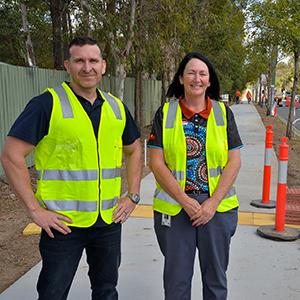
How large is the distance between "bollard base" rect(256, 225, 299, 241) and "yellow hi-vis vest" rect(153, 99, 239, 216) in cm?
240

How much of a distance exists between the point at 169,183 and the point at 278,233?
276 cm

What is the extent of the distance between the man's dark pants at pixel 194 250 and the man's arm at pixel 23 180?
2.36ft

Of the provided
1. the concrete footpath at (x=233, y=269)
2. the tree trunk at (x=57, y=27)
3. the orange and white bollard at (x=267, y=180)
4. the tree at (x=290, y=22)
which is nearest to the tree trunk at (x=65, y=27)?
the tree trunk at (x=57, y=27)

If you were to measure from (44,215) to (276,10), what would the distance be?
40.3 feet

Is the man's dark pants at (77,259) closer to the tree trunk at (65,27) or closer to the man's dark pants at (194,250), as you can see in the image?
the man's dark pants at (194,250)

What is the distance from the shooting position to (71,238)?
254 centimetres

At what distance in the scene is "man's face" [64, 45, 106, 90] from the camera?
2.52m

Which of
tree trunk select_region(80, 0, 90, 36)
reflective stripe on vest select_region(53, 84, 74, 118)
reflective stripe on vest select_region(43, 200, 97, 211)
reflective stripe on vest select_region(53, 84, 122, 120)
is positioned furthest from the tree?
reflective stripe on vest select_region(43, 200, 97, 211)

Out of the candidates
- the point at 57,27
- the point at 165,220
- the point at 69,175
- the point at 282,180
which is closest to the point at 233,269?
the point at 282,180

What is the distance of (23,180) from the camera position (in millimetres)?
2410

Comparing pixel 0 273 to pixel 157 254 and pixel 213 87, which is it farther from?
pixel 213 87

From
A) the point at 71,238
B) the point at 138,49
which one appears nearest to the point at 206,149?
the point at 71,238

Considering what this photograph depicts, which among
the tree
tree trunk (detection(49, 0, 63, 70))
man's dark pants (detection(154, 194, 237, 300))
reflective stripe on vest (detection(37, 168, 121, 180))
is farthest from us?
tree trunk (detection(49, 0, 63, 70))

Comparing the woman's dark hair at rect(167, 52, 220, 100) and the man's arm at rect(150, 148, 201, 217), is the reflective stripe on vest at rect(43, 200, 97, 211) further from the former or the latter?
the woman's dark hair at rect(167, 52, 220, 100)
